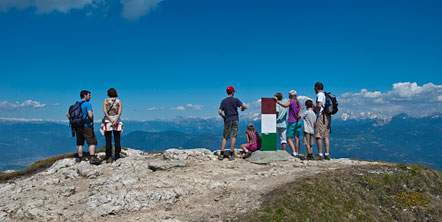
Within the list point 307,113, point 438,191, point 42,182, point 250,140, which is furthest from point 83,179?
point 438,191

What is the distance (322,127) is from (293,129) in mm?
1479

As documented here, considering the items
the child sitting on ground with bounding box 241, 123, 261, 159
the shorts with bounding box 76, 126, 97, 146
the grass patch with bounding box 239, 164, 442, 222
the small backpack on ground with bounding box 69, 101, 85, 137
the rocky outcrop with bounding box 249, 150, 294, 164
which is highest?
the small backpack on ground with bounding box 69, 101, 85, 137

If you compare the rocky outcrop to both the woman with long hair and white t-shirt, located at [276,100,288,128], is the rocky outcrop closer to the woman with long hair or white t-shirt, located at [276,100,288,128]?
the woman with long hair

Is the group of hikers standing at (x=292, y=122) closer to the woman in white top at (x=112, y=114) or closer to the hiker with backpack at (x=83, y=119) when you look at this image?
the woman in white top at (x=112, y=114)

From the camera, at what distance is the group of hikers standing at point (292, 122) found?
13.6m

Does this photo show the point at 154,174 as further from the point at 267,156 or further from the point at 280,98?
the point at 280,98

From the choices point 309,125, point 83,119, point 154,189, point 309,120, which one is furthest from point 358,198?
point 83,119

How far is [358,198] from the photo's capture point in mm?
9555

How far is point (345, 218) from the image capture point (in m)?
8.34

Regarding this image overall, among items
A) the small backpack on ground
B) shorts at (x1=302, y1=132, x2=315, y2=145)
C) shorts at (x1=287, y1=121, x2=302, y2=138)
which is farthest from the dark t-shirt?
the small backpack on ground

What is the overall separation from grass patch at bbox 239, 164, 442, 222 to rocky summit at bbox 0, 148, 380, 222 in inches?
27.4

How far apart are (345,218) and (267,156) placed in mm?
5862

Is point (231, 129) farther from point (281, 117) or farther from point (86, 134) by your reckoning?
point (86, 134)

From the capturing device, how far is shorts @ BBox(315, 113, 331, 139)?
545 inches
